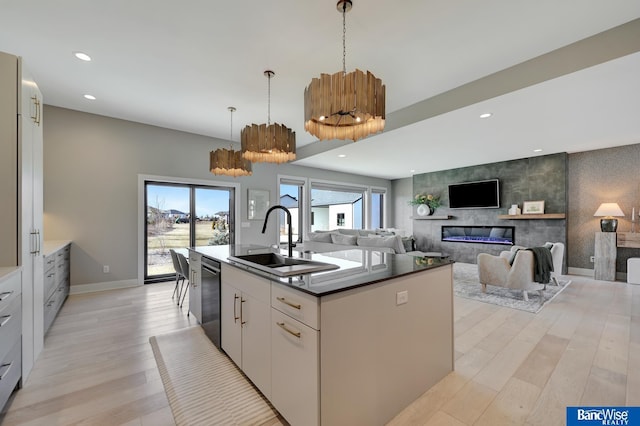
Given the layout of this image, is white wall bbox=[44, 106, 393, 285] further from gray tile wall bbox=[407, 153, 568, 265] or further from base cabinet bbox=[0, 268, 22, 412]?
gray tile wall bbox=[407, 153, 568, 265]

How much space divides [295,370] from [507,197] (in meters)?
6.97

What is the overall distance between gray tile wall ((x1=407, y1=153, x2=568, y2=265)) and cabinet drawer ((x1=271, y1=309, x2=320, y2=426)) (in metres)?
6.64

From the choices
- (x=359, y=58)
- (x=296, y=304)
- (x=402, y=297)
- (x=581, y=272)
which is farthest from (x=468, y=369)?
(x=581, y=272)

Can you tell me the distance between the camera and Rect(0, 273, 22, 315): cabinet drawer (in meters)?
1.62

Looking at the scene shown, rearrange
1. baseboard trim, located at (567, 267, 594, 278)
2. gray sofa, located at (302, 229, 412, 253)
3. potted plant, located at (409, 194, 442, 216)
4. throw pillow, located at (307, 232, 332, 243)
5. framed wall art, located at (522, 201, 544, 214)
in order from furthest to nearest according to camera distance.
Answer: potted plant, located at (409, 194, 442, 216)
throw pillow, located at (307, 232, 332, 243)
framed wall art, located at (522, 201, 544, 214)
baseboard trim, located at (567, 267, 594, 278)
gray sofa, located at (302, 229, 412, 253)

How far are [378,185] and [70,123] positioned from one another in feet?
25.7

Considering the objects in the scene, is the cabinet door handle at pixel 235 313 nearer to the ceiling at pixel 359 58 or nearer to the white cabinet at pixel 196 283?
the white cabinet at pixel 196 283

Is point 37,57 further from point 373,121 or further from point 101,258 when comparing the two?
point 373,121

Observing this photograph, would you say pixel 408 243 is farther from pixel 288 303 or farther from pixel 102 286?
pixel 102 286

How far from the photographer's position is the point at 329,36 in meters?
2.45

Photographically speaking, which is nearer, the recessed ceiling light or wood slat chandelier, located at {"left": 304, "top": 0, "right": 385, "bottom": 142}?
wood slat chandelier, located at {"left": 304, "top": 0, "right": 385, "bottom": 142}

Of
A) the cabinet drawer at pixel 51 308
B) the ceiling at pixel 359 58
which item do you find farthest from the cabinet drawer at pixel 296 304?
the cabinet drawer at pixel 51 308

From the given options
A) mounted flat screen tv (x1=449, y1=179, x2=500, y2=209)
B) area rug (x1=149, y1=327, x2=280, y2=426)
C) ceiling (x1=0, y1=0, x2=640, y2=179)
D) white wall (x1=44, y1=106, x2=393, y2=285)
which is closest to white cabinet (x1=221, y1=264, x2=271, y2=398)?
area rug (x1=149, y1=327, x2=280, y2=426)

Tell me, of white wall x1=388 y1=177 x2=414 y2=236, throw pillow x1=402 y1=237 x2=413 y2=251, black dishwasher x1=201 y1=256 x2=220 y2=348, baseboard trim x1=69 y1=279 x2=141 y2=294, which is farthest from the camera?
white wall x1=388 y1=177 x2=414 y2=236
